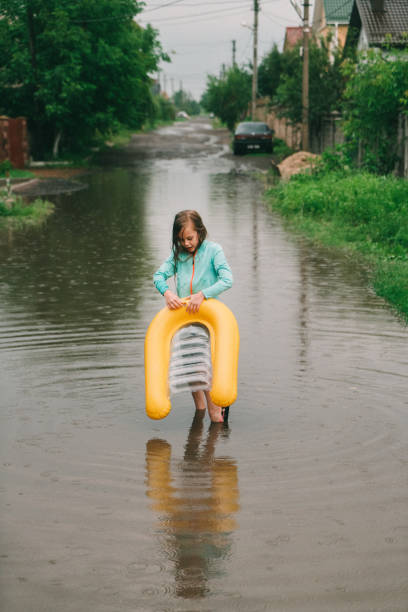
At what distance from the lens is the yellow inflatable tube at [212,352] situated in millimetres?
5707

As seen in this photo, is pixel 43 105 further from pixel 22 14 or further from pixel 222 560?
pixel 222 560

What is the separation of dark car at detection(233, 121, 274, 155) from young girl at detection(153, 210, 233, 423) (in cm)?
3869

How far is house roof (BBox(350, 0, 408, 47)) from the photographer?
3572 cm

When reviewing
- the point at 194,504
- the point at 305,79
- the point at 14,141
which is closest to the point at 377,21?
the point at 305,79

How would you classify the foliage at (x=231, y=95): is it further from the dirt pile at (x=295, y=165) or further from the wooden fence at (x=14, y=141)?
the dirt pile at (x=295, y=165)

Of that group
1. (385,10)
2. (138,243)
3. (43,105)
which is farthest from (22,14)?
(138,243)

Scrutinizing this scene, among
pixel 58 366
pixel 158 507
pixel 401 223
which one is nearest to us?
pixel 158 507

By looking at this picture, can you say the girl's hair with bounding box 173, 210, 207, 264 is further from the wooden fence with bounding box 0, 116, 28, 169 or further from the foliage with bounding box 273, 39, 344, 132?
the wooden fence with bounding box 0, 116, 28, 169

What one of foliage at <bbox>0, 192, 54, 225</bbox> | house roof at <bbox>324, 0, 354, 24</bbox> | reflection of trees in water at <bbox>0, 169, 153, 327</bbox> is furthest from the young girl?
house roof at <bbox>324, 0, 354, 24</bbox>

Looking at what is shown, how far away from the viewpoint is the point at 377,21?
36.5m

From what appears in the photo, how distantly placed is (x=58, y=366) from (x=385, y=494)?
11.2 ft

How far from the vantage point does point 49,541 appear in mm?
4156

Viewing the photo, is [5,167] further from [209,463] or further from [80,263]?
[209,463]

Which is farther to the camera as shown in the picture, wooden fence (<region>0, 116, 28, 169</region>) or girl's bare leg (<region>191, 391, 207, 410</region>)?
wooden fence (<region>0, 116, 28, 169</region>)
